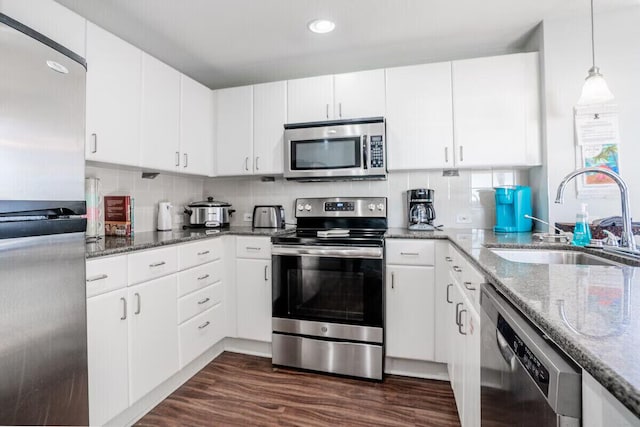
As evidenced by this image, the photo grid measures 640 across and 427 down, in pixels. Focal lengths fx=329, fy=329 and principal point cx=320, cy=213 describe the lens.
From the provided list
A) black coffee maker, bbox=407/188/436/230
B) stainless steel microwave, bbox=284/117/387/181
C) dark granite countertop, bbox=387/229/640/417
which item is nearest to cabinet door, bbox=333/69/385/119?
stainless steel microwave, bbox=284/117/387/181

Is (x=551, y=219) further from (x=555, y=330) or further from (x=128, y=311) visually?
(x=128, y=311)

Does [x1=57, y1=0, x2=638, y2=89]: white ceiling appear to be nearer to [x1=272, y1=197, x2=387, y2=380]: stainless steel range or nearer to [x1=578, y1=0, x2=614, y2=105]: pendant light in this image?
[x1=578, y1=0, x2=614, y2=105]: pendant light

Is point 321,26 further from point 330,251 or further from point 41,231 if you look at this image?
point 41,231

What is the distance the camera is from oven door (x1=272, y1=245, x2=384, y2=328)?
206 cm

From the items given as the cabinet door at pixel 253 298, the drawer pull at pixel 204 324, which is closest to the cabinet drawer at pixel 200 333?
the drawer pull at pixel 204 324

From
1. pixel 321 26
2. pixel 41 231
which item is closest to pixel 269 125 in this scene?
pixel 321 26

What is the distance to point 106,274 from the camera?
1491mm

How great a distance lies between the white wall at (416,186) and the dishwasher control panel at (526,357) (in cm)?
185

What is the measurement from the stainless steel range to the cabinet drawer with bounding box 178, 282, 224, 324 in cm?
43

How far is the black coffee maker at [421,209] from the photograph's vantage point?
8.07ft

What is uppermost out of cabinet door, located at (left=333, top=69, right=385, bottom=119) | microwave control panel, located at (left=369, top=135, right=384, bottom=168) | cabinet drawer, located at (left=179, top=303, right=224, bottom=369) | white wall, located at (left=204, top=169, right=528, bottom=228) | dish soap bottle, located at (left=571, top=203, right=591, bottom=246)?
cabinet door, located at (left=333, top=69, right=385, bottom=119)

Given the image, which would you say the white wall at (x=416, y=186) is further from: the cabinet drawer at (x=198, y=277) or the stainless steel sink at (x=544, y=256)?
the stainless steel sink at (x=544, y=256)

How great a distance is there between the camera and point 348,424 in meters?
1.66

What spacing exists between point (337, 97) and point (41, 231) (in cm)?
200
